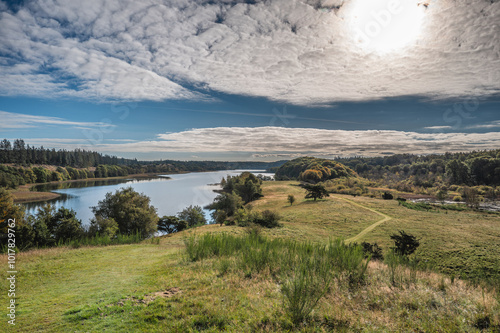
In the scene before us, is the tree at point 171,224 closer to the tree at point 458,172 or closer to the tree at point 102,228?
the tree at point 102,228

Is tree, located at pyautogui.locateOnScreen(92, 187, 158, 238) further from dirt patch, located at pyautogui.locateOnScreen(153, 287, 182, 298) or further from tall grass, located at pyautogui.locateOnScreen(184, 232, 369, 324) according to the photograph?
dirt patch, located at pyautogui.locateOnScreen(153, 287, 182, 298)

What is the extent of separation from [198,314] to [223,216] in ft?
137

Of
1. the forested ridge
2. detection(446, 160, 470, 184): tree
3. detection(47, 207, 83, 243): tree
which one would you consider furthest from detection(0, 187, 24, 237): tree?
detection(446, 160, 470, 184): tree

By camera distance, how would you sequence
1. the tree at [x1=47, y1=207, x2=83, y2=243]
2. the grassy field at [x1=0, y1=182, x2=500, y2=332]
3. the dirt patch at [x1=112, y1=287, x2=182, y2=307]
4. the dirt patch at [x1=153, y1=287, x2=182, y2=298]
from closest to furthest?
the grassy field at [x1=0, y1=182, x2=500, y2=332]
the dirt patch at [x1=112, y1=287, x2=182, y2=307]
the dirt patch at [x1=153, y1=287, x2=182, y2=298]
the tree at [x1=47, y1=207, x2=83, y2=243]

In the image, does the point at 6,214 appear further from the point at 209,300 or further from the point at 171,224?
the point at 209,300

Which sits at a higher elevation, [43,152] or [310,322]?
[43,152]

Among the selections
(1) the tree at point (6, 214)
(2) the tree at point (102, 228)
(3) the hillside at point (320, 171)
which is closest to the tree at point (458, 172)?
(3) the hillside at point (320, 171)

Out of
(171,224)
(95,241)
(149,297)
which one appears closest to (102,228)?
(95,241)

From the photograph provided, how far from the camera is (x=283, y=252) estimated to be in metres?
11.9

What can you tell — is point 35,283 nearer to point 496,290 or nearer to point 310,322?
point 310,322

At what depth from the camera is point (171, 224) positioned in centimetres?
5466

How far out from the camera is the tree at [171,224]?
5344cm

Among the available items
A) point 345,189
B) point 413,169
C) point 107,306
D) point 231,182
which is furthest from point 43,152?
point 413,169

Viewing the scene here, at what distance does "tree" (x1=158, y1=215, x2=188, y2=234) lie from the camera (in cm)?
5344
